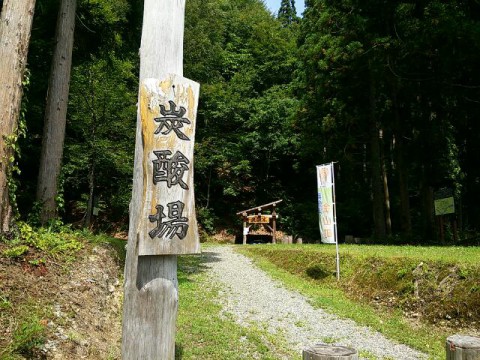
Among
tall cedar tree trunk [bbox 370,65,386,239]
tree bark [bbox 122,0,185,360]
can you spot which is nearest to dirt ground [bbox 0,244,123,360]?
tree bark [bbox 122,0,185,360]

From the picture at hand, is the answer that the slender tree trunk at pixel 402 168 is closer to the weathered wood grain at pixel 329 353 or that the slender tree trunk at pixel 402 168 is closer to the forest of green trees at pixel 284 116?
the forest of green trees at pixel 284 116

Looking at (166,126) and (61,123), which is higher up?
(61,123)

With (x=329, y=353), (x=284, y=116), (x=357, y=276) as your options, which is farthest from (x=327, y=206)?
(x=284, y=116)

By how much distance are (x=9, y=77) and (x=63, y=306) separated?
10.5 feet

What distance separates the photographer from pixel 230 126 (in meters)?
23.4

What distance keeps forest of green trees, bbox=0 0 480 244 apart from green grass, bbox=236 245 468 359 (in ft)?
14.0

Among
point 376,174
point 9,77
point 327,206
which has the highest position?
point 376,174

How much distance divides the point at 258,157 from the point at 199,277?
47.6 ft

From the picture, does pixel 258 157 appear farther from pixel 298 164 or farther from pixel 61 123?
pixel 61 123

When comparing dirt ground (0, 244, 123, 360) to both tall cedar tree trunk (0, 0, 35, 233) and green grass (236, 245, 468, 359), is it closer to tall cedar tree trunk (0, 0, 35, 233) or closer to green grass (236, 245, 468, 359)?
tall cedar tree trunk (0, 0, 35, 233)

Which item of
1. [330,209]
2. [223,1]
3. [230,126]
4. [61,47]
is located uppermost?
[223,1]

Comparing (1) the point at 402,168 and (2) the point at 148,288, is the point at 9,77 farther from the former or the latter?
(1) the point at 402,168

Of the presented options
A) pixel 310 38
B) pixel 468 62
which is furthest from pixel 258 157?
pixel 468 62

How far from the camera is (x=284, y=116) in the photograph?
72.2 ft
